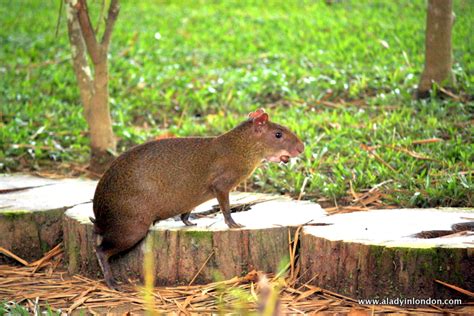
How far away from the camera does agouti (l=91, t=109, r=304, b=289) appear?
4801mm

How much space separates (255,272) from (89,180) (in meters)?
2.13

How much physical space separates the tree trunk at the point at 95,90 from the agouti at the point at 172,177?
1983 mm

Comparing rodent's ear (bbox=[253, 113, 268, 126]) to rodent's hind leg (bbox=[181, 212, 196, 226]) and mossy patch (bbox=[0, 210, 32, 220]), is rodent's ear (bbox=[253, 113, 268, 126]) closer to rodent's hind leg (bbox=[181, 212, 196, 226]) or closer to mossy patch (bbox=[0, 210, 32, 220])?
rodent's hind leg (bbox=[181, 212, 196, 226])

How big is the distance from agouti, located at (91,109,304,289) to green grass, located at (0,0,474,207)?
1132 millimetres

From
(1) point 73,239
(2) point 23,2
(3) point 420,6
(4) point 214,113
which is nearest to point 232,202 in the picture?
(1) point 73,239

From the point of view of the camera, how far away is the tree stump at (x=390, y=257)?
13.8ft

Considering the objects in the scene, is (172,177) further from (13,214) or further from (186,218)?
(13,214)

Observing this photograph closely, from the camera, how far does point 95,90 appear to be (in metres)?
6.84

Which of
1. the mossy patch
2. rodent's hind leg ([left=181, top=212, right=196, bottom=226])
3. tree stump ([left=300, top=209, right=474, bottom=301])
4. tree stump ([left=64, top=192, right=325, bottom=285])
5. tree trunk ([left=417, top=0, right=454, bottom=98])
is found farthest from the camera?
tree trunk ([left=417, top=0, right=454, bottom=98])

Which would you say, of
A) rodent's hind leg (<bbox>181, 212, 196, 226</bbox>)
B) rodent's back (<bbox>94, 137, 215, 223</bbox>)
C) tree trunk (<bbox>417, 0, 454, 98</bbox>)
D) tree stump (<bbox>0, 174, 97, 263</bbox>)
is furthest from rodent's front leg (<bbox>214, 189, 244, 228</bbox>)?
tree trunk (<bbox>417, 0, 454, 98</bbox>)

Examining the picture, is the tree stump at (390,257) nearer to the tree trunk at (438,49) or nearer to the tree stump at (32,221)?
the tree stump at (32,221)

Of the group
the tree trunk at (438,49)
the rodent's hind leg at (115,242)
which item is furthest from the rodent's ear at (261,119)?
the tree trunk at (438,49)

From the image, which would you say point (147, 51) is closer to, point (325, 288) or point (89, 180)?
point (89, 180)

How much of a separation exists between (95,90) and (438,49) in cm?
342
